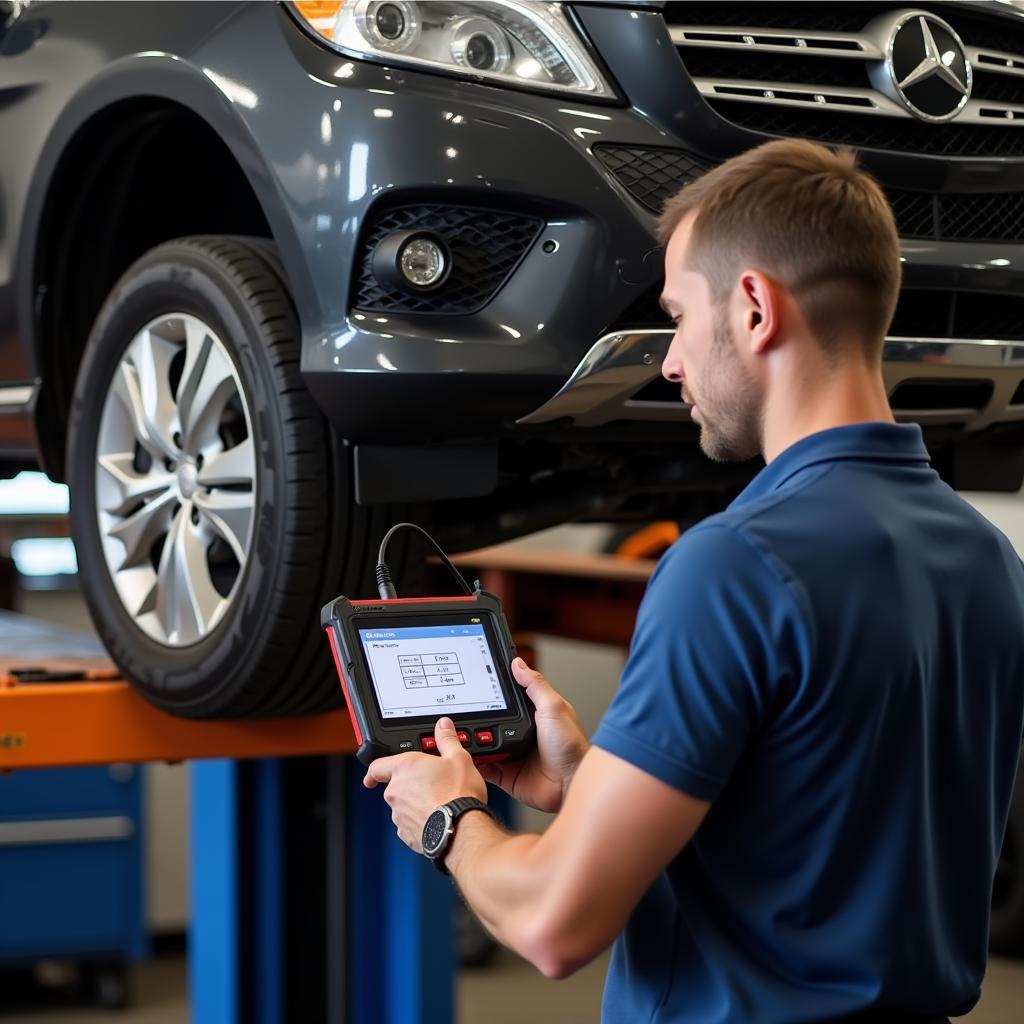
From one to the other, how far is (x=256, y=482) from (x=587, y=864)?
1.03 metres

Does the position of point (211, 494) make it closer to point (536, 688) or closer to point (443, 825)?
point (536, 688)

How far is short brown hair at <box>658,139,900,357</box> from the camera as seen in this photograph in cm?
113

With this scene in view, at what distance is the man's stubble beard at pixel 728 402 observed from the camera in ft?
3.80

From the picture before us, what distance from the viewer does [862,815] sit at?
1.11 meters

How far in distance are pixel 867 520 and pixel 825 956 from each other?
297 millimetres

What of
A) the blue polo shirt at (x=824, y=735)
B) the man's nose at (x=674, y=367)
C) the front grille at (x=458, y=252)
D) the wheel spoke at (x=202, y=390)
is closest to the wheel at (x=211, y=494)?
the wheel spoke at (x=202, y=390)

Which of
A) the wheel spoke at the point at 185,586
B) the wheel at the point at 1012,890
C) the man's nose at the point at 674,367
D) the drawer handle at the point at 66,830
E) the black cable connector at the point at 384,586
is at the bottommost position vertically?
the drawer handle at the point at 66,830

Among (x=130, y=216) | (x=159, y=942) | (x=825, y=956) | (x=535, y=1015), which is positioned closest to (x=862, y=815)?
(x=825, y=956)

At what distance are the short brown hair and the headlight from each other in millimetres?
787

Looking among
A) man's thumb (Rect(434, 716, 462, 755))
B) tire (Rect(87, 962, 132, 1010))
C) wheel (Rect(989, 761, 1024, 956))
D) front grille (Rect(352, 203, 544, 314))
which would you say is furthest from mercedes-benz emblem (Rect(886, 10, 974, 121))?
tire (Rect(87, 962, 132, 1010))

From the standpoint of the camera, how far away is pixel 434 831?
1.21 metres

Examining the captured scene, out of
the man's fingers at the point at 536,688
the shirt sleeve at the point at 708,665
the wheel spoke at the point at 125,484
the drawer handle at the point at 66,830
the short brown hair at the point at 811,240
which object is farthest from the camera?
the drawer handle at the point at 66,830

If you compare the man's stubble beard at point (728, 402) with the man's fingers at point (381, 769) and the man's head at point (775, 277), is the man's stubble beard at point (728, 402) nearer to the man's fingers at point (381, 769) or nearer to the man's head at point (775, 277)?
the man's head at point (775, 277)

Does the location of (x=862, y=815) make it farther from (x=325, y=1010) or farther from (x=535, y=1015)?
(x=535, y=1015)
